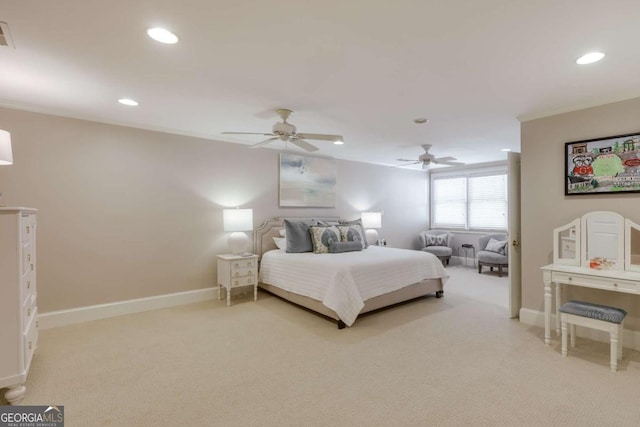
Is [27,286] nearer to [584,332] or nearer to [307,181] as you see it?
[307,181]

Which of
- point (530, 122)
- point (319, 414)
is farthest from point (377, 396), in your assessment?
point (530, 122)

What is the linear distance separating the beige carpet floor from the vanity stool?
0.47 ft

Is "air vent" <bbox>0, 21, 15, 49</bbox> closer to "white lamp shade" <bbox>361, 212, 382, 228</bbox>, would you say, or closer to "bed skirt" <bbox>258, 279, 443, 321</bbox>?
"bed skirt" <bbox>258, 279, 443, 321</bbox>

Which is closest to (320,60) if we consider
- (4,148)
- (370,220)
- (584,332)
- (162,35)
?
(162,35)

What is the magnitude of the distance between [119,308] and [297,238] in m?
2.45

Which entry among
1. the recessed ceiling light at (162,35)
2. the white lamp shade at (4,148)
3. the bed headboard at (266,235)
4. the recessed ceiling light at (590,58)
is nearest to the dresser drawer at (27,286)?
the white lamp shade at (4,148)

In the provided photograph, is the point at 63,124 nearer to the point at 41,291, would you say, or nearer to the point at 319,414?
the point at 41,291

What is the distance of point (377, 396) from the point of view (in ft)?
6.95

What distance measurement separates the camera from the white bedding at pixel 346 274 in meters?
3.38

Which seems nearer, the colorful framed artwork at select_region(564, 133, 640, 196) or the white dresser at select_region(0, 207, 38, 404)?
the white dresser at select_region(0, 207, 38, 404)

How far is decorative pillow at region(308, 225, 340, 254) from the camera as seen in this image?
4559 mm

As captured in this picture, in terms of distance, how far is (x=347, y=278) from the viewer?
11.2 feet

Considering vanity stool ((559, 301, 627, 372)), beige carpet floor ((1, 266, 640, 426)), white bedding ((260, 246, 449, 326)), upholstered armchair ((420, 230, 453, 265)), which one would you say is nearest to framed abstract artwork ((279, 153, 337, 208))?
white bedding ((260, 246, 449, 326))

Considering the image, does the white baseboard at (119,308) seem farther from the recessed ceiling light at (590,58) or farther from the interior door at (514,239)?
the recessed ceiling light at (590,58)
